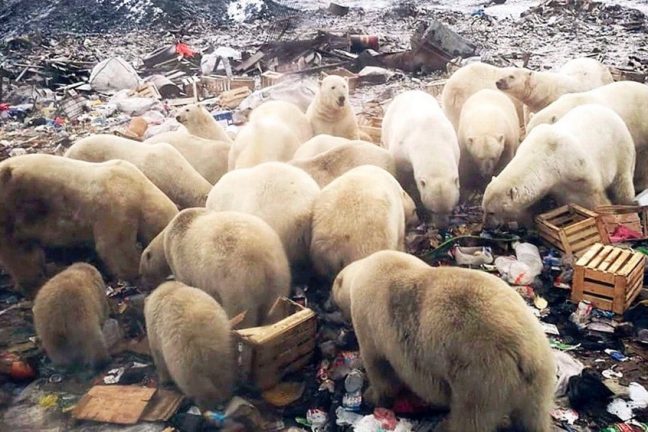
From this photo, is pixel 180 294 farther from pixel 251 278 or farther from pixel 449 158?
pixel 449 158

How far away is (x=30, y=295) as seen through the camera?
6359 mm

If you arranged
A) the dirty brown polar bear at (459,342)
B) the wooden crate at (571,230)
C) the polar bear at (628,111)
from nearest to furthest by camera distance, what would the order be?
the dirty brown polar bear at (459,342) → the wooden crate at (571,230) → the polar bear at (628,111)

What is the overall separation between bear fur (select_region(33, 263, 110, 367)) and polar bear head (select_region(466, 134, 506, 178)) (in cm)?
477

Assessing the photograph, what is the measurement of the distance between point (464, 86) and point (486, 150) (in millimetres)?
2214

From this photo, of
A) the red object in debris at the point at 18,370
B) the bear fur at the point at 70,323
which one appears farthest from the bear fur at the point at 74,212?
the red object in debris at the point at 18,370

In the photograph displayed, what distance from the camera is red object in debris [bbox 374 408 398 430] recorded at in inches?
169

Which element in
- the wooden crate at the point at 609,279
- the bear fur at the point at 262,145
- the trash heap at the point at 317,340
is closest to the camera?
the trash heap at the point at 317,340

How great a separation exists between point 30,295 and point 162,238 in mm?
1721

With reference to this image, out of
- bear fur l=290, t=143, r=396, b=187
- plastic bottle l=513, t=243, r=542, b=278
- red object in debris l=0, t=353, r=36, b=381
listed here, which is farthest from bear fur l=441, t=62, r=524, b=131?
red object in debris l=0, t=353, r=36, b=381

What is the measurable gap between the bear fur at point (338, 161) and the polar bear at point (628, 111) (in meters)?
2.39

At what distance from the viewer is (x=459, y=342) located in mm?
3613

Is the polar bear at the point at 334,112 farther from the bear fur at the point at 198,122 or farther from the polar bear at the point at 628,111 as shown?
the polar bear at the point at 628,111

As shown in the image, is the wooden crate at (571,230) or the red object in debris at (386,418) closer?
the red object in debris at (386,418)

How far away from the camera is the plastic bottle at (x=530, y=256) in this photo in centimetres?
608
